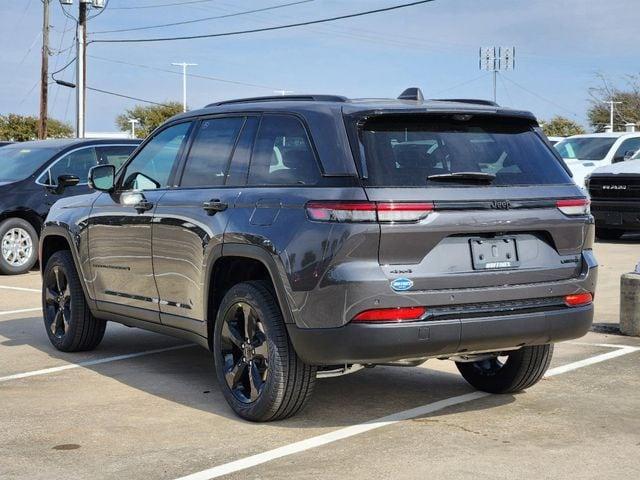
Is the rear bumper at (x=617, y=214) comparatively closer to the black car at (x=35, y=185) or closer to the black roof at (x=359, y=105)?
the black car at (x=35, y=185)

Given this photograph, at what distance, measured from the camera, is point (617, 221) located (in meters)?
18.1

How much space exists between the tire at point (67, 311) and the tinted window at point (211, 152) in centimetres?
182

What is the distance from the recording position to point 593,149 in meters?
21.7

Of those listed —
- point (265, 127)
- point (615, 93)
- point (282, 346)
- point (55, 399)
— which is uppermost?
point (615, 93)

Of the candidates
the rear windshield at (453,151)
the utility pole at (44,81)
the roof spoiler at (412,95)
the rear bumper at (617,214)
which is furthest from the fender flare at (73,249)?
the utility pole at (44,81)

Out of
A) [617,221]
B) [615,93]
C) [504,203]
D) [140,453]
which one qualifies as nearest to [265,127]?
[504,203]

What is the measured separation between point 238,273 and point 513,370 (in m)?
1.81

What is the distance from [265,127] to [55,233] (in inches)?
108

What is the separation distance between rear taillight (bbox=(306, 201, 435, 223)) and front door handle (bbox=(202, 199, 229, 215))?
37.1 inches

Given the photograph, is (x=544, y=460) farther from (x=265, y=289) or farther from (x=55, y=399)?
(x=55, y=399)

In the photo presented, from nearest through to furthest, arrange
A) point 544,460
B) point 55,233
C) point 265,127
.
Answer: point 544,460, point 265,127, point 55,233

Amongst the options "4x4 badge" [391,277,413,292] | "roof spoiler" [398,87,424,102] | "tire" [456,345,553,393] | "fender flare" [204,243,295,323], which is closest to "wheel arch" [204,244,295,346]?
"fender flare" [204,243,295,323]

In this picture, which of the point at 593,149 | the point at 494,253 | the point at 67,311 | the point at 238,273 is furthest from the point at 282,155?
the point at 593,149

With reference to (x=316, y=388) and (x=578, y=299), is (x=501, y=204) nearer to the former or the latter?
(x=578, y=299)
